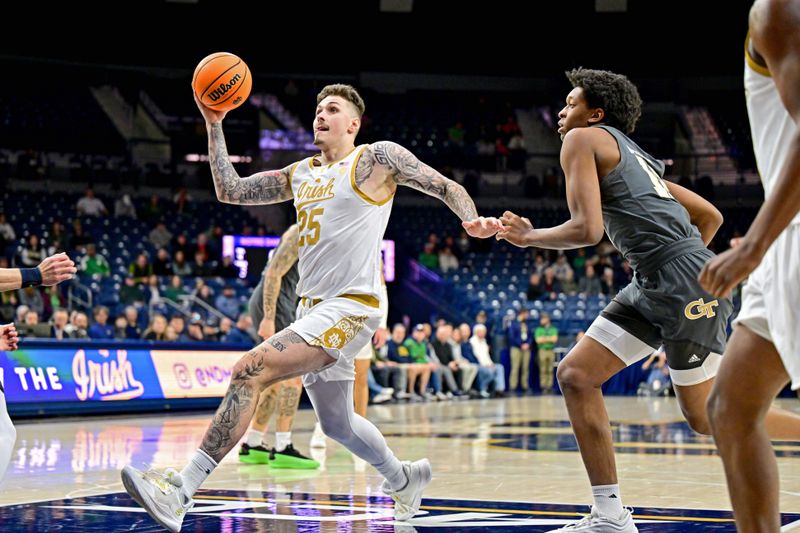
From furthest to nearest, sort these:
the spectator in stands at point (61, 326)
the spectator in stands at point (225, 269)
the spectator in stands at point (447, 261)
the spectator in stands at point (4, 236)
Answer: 1. the spectator in stands at point (447, 261)
2. the spectator in stands at point (225, 269)
3. the spectator in stands at point (4, 236)
4. the spectator in stands at point (61, 326)

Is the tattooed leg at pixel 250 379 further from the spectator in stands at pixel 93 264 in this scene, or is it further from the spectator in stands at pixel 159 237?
the spectator in stands at pixel 159 237

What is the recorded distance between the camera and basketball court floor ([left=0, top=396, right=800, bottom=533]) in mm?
5672

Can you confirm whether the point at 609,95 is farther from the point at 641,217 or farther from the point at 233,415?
the point at 233,415

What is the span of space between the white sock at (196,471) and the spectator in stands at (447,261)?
892 inches

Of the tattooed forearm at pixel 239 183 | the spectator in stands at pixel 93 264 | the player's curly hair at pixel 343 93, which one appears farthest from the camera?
the spectator in stands at pixel 93 264

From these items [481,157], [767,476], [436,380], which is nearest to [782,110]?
[767,476]

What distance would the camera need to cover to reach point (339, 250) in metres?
5.68

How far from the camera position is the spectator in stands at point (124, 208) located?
85.5ft

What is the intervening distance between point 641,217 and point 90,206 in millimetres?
21857

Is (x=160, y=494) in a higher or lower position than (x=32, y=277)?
lower

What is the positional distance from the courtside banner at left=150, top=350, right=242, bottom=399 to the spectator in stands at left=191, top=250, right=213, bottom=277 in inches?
251

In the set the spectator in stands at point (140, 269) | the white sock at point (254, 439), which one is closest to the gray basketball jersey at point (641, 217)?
the white sock at point (254, 439)

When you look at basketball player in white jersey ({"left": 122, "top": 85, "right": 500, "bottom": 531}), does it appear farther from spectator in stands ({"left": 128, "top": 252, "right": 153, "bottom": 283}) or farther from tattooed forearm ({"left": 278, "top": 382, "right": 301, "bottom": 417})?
spectator in stands ({"left": 128, "top": 252, "right": 153, "bottom": 283})

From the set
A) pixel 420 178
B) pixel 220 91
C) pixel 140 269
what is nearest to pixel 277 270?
pixel 220 91
